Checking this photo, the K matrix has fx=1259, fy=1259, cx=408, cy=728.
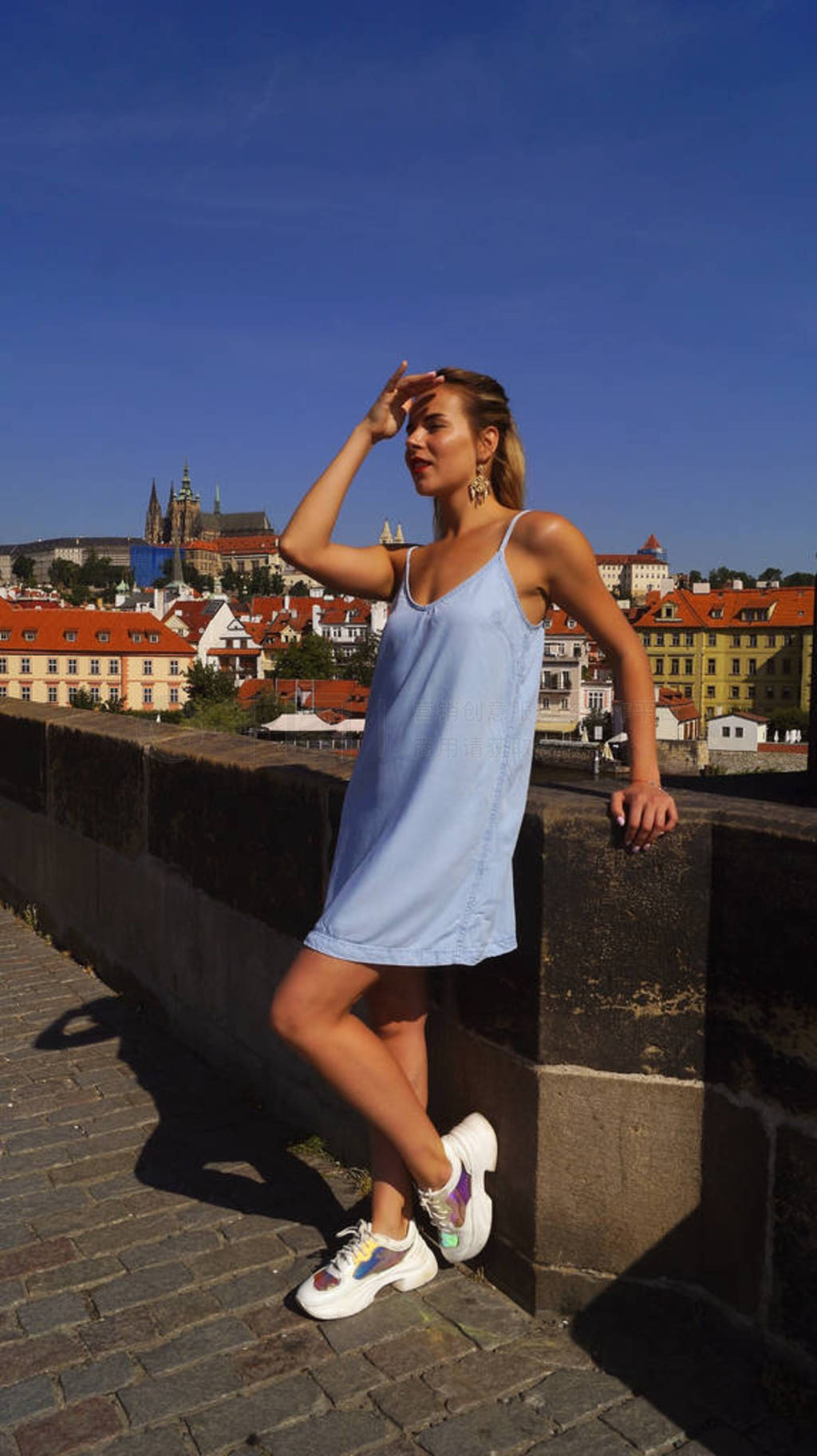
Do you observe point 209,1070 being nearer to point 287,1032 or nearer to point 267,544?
point 287,1032

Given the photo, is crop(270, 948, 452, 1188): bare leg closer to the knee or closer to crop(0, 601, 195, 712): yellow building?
the knee

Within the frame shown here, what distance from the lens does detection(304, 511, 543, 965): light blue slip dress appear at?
2.23 metres

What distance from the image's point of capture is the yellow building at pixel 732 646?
294 feet

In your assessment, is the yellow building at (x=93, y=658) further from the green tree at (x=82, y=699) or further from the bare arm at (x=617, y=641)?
the bare arm at (x=617, y=641)

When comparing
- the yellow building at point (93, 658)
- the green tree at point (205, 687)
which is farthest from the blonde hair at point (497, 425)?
the green tree at point (205, 687)

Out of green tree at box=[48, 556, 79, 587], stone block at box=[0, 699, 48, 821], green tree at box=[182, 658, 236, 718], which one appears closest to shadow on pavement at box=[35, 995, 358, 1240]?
stone block at box=[0, 699, 48, 821]

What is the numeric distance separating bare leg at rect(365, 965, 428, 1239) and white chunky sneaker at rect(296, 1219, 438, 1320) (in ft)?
0.09

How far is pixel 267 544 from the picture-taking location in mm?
190250

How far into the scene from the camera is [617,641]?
2.31m

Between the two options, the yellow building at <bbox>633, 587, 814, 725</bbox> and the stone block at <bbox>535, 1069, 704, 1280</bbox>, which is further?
the yellow building at <bbox>633, 587, 814, 725</bbox>

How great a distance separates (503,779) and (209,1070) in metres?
1.93

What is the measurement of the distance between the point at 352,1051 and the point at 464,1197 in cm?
39

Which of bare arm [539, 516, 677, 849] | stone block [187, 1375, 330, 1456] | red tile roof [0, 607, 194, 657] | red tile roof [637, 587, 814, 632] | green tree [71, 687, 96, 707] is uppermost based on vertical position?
red tile roof [637, 587, 814, 632]

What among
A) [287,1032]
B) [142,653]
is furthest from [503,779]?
[142,653]
